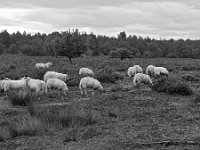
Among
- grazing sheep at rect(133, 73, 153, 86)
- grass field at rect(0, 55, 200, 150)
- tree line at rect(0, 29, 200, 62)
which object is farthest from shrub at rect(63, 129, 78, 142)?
tree line at rect(0, 29, 200, 62)

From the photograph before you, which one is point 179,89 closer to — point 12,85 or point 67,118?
point 67,118

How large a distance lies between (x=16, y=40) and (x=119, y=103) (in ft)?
399

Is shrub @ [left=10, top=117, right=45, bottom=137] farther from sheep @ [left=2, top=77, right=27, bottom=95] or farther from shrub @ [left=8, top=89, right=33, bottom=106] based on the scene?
sheep @ [left=2, top=77, right=27, bottom=95]

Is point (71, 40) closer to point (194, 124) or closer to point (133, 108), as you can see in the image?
point (133, 108)

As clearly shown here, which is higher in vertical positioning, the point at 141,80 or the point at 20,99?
the point at 141,80

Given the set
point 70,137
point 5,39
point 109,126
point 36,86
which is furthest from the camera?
point 5,39

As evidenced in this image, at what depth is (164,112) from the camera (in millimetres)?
12906

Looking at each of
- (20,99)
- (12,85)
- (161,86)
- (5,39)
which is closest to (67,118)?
(20,99)

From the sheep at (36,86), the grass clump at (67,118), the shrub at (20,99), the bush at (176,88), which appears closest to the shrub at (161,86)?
the bush at (176,88)

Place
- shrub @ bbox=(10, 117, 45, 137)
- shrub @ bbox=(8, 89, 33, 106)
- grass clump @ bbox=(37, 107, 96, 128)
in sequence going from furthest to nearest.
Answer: shrub @ bbox=(8, 89, 33, 106), grass clump @ bbox=(37, 107, 96, 128), shrub @ bbox=(10, 117, 45, 137)

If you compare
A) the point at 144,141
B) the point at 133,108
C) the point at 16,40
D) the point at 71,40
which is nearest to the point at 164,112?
the point at 133,108

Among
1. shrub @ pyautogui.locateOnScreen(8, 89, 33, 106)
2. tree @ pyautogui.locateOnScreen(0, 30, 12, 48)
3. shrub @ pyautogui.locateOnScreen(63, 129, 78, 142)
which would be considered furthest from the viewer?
tree @ pyautogui.locateOnScreen(0, 30, 12, 48)

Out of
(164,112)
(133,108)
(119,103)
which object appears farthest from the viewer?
(119,103)

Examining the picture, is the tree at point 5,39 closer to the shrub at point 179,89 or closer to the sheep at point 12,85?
the sheep at point 12,85
